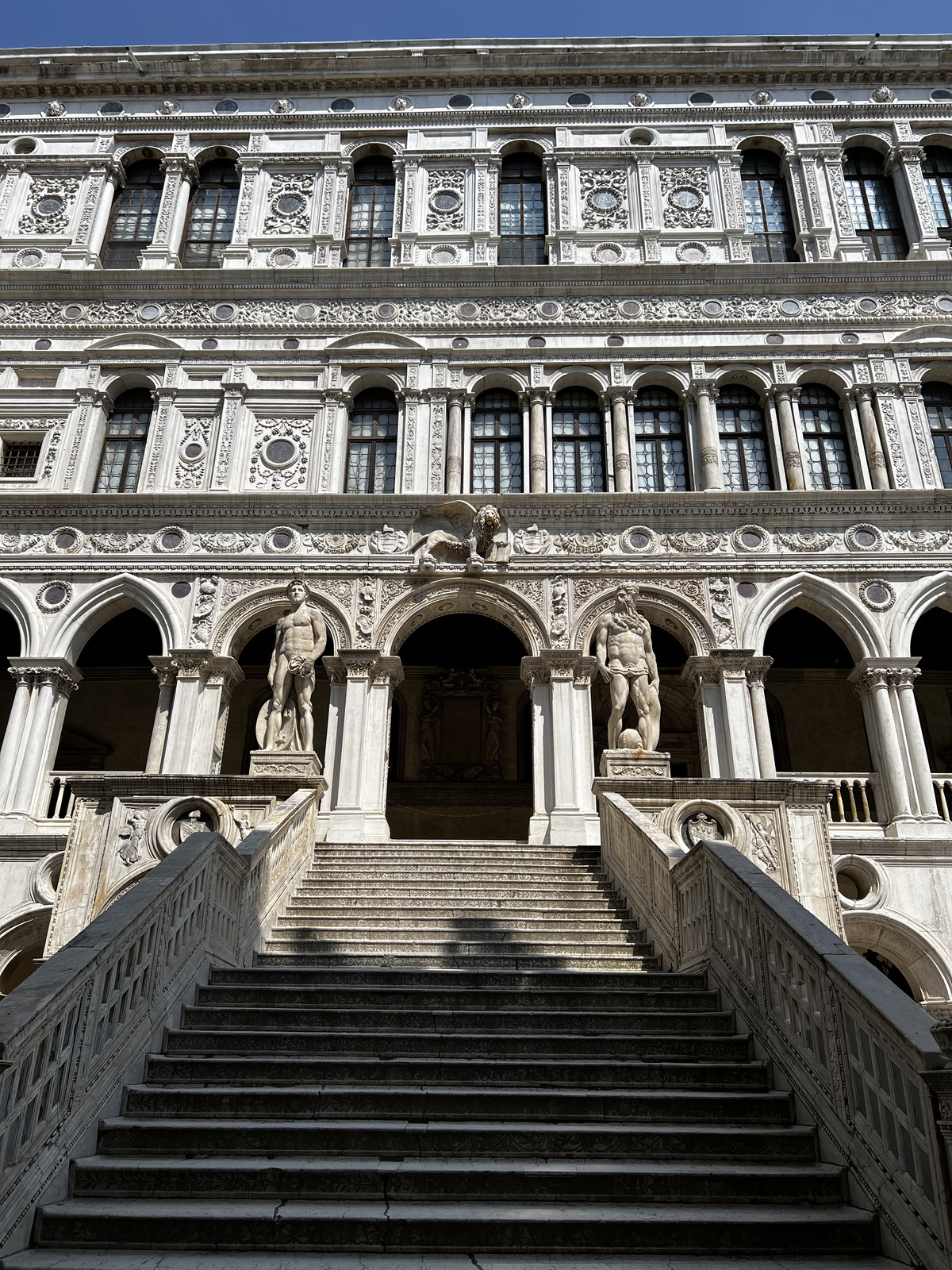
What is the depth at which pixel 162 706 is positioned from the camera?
17.3m

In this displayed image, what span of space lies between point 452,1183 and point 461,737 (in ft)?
52.0

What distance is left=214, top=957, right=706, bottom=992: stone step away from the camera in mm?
8852

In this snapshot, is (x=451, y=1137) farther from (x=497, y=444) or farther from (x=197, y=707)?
(x=497, y=444)

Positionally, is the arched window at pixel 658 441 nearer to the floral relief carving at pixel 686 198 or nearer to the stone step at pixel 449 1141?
the floral relief carving at pixel 686 198

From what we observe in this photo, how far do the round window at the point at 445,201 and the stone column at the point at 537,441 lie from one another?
5300 mm

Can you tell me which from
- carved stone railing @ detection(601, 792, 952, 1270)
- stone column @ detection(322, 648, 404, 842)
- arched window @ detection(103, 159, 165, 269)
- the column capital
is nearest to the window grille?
the column capital

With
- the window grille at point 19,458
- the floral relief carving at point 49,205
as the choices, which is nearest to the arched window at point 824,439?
the window grille at point 19,458

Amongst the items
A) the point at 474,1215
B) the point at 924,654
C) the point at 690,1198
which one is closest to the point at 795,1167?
the point at 690,1198

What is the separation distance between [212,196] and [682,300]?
10882 mm

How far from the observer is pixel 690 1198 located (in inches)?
224

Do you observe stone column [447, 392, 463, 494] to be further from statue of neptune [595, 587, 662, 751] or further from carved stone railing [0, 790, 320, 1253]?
carved stone railing [0, 790, 320, 1253]

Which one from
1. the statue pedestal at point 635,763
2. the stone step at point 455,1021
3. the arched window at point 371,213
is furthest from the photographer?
the arched window at point 371,213

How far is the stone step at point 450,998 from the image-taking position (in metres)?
8.39

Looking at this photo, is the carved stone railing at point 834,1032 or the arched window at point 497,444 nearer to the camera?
the carved stone railing at point 834,1032
